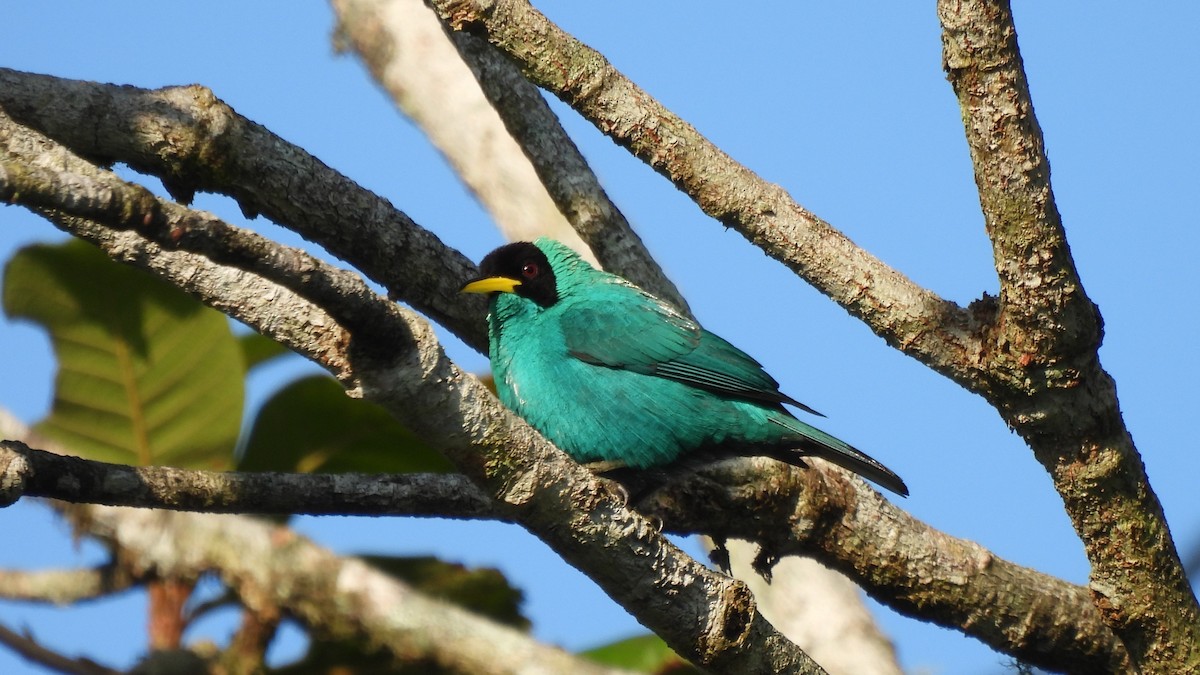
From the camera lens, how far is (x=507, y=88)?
550 centimetres

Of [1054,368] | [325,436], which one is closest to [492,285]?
[325,436]

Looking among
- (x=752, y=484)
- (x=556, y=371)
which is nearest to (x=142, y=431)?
(x=556, y=371)

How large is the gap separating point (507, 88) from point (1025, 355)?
250 cm

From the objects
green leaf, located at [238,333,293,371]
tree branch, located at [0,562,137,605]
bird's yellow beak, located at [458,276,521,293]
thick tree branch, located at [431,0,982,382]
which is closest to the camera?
thick tree branch, located at [431,0,982,382]

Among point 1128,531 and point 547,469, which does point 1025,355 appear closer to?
point 1128,531

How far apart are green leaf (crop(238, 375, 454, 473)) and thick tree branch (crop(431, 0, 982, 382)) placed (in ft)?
5.67

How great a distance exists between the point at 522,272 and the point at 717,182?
1546mm

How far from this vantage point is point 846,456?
17.0 feet

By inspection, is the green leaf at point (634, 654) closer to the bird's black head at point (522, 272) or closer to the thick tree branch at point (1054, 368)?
the bird's black head at point (522, 272)

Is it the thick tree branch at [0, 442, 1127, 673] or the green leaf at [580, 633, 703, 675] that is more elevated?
the thick tree branch at [0, 442, 1127, 673]

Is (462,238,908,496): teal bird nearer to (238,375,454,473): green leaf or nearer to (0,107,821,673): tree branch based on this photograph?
(238,375,454,473): green leaf

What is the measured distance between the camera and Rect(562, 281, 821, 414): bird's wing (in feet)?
18.5

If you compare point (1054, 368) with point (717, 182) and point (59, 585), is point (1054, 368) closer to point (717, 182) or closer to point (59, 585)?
point (717, 182)

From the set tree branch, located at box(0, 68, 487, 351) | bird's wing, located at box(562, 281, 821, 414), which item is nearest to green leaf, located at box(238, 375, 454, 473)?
bird's wing, located at box(562, 281, 821, 414)
